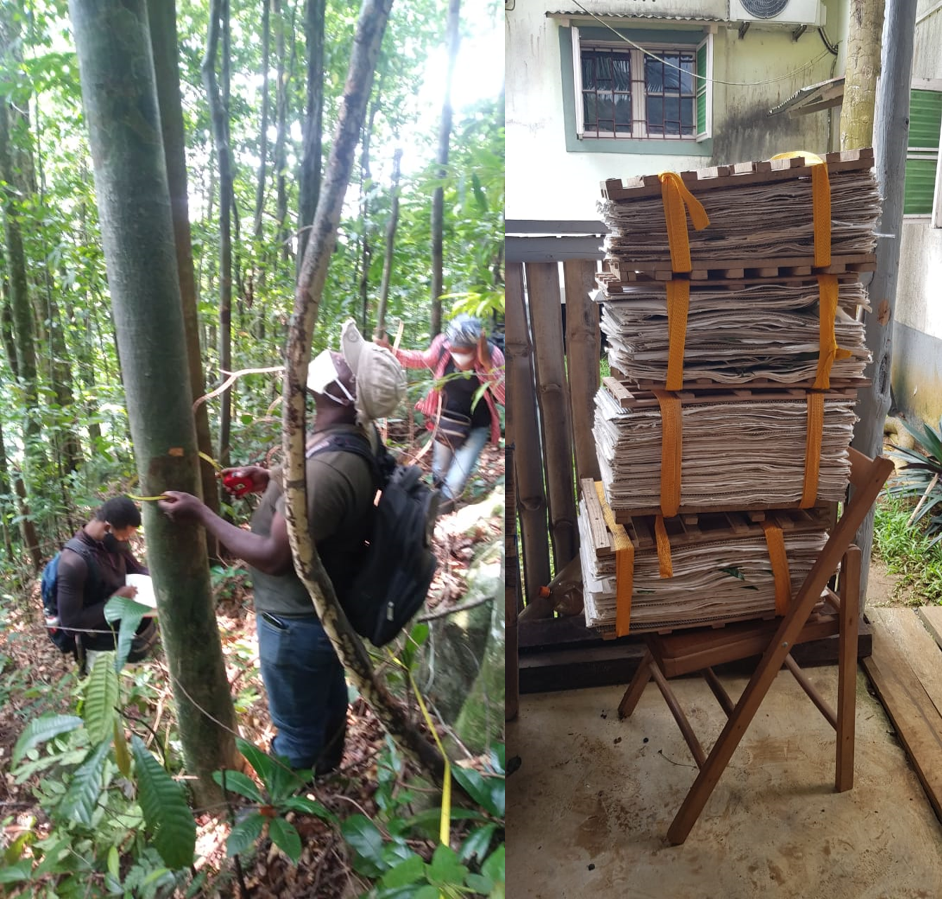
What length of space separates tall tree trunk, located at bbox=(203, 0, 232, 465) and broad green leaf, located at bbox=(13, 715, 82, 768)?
366 millimetres

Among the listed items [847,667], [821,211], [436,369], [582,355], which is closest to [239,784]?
[436,369]

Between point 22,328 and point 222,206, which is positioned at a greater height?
point 222,206

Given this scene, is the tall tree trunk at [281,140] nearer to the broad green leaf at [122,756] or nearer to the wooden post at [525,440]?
the broad green leaf at [122,756]

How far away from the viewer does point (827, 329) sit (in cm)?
182

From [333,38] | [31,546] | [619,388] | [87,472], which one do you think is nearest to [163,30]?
[333,38]

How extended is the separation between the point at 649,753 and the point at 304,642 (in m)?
2.15

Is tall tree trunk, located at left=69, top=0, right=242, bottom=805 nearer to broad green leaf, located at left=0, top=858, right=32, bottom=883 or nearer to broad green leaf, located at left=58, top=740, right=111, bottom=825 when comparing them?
broad green leaf, located at left=58, top=740, right=111, bottom=825

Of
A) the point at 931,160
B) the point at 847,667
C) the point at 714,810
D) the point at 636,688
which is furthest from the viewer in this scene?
the point at 931,160

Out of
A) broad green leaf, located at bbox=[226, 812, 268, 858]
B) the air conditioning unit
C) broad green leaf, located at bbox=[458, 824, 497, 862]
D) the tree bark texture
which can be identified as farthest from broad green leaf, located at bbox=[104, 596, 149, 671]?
the air conditioning unit

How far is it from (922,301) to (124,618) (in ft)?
13.9

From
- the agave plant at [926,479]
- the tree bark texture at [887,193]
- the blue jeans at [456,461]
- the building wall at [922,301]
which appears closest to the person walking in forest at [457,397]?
the blue jeans at [456,461]

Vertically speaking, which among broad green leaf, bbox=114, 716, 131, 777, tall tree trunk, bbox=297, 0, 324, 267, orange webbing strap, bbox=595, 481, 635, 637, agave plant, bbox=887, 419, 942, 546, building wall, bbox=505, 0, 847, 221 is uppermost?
building wall, bbox=505, 0, 847, 221

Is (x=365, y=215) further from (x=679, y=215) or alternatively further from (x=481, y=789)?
(x=679, y=215)

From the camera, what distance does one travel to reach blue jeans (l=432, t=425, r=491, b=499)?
74 cm
